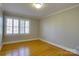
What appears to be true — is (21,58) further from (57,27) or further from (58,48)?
(57,27)

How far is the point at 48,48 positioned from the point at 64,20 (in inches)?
21.3

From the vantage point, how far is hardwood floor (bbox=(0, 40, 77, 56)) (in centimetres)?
101

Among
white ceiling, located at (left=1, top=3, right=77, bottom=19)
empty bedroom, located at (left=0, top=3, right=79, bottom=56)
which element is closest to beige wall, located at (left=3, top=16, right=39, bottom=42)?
empty bedroom, located at (left=0, top=3, right=79, bottom=56)

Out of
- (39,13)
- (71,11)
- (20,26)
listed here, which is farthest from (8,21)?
(71,11)

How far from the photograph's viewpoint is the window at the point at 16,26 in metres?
0.97

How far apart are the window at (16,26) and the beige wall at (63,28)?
0.27 metres

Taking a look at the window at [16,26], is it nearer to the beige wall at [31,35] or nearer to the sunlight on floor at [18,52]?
the beige wall at [31,35]

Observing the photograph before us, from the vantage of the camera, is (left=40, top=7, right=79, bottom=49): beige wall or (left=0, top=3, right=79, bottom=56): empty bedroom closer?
(left=0, top=3, right=79, bottom=56): empty bedroom

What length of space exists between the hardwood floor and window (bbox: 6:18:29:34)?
19 centimetres

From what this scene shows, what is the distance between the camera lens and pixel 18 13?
1038 mm

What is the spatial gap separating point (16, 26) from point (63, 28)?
72cm

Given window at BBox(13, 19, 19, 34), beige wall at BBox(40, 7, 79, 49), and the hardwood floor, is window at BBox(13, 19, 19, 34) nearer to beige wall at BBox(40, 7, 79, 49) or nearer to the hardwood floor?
the hardwood floor

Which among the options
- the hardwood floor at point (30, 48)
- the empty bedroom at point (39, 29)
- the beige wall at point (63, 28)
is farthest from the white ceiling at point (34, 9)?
the hardwood floor at point (30, 48)

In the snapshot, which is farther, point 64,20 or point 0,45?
point 64,20
